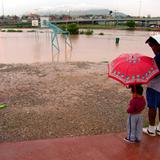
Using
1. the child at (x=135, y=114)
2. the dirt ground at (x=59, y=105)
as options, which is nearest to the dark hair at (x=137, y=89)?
the child at (x=135, y=114)

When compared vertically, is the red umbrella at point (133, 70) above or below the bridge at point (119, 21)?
above

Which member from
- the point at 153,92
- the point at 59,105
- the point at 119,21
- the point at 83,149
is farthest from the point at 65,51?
the point at 119,21

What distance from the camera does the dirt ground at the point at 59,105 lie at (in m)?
3.33

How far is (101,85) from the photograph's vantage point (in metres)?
5.66

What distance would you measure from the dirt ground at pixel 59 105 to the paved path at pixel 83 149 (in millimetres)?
204

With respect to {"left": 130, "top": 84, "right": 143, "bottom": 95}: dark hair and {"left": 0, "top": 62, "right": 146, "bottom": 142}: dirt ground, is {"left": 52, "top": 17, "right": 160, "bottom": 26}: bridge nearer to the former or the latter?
{"left": 0, "top": 62, "right": 146, "bottom": 142}: dirt ground

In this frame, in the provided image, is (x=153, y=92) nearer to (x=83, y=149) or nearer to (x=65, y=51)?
(x=83, y=149)

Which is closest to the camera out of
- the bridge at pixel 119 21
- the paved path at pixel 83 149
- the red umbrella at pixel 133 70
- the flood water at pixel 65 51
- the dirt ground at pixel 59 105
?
the red umbrella at pixel 133 70

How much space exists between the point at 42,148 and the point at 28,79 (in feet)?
11.7

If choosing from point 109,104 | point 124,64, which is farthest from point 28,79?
point 124,64

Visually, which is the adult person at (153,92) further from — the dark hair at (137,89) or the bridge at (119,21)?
the bridge at (119,21)

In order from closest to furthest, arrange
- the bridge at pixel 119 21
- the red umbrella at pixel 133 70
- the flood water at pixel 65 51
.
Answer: the red umbrella at pixel 133 70 → the flood water at pixel 65 51 → the bridge at pixel 119 21

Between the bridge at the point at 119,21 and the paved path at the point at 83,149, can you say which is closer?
the paved path at the point at 83,149

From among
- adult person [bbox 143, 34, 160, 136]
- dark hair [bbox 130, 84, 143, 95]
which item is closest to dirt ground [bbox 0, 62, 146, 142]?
adult person [bbox 143, 34, 160, 136]
